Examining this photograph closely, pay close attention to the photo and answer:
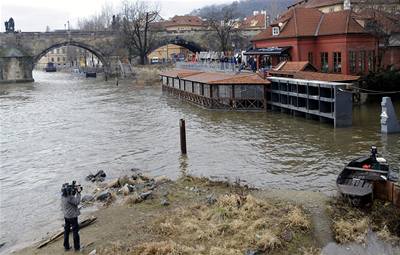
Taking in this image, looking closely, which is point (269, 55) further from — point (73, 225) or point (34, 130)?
point (73, 225)

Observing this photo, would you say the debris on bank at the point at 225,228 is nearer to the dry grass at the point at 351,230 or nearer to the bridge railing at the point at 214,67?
the dry grass at the point at 351,230

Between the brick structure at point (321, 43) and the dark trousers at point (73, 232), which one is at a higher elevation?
the brick structure at point (321, 43)

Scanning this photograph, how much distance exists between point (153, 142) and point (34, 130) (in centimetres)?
1117

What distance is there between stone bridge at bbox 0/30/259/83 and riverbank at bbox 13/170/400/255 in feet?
250

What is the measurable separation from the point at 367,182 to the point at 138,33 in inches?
3244

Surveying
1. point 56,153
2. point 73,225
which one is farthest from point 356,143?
point 73,225

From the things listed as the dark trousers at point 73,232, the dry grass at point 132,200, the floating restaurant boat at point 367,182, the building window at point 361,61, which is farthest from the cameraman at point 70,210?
the building window at point 361,61

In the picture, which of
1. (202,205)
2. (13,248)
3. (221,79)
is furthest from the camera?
(221,79)

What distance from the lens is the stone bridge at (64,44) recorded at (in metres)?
88.3

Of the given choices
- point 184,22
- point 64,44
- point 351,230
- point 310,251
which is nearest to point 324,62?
point 351,230

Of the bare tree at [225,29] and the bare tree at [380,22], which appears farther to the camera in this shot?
the bare tree at [225,29]

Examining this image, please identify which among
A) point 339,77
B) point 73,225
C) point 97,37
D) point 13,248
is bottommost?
point 13,248

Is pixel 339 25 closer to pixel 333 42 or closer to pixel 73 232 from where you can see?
pixel 333 42

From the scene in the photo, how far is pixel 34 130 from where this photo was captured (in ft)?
120
